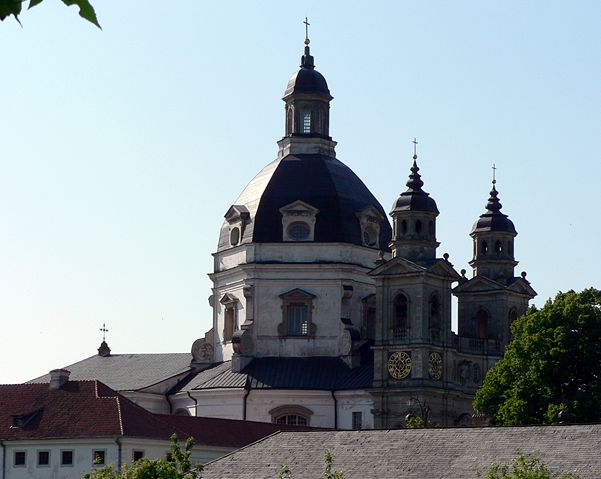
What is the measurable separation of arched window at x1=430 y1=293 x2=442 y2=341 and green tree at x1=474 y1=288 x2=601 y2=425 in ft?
38.8

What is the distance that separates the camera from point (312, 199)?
86688 mm

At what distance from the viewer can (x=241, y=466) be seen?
1703 inches

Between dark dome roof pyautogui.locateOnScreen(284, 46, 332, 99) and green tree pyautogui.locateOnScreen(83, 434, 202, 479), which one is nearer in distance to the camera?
green tree pyautogui.locateOnScreen(83, 434, 202, 479)

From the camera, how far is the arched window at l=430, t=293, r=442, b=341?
8162 cm

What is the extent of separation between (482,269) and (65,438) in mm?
31113

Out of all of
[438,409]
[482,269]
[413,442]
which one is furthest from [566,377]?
[413,442]

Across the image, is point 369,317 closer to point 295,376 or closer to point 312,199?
point 295,376

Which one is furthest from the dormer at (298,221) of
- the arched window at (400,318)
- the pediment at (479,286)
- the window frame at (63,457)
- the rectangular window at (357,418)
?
the window frame at (63,457)

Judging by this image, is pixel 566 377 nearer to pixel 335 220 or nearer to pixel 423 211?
pixel 423 211

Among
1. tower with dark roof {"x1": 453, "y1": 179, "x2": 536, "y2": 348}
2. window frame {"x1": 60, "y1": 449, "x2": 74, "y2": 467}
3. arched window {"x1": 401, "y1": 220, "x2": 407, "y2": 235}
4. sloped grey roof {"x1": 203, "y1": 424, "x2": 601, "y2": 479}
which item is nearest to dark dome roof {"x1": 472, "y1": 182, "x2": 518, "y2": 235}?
tower with dark roof {"x1": 453, "y1": 179, "x2": 536, "y2": 348}

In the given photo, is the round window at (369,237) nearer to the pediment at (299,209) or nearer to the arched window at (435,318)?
the pediment at (299,209)

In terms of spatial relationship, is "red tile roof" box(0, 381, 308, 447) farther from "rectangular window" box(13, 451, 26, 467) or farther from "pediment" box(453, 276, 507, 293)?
"pediment" box(453, 276, 507, 293)

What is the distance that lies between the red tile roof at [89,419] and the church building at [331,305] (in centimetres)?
958

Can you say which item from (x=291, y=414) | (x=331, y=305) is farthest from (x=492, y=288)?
(x=291, y=414)
